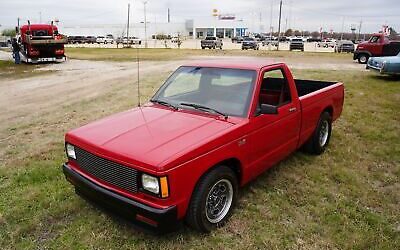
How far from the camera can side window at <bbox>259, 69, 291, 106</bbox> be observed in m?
4.56

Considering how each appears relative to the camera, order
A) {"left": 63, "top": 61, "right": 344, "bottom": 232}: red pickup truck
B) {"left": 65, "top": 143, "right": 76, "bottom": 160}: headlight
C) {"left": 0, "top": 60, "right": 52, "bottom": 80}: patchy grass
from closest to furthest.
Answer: {"left": 63, "top": 61, "right": 344, "bottom": 232}: red pickup truck < {"left": 65, "top": 143, "right": 76, "bottom": 160}: headlight < {"left": 0, "top": 60, "right": 52, "bottom": 80}: patchy grass

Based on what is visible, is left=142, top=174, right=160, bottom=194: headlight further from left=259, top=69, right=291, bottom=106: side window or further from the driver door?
left=259, top=69, right=291, bottom=106: side window

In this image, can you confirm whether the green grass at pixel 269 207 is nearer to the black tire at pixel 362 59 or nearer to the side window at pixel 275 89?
the side window at pixel 275 89

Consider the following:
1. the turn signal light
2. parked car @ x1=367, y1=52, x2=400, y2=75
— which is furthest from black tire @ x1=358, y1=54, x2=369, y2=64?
the turn signal light

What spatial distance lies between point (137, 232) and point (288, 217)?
5.65ft

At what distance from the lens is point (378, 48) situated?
21750mm

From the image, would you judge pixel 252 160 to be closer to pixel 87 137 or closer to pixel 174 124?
pixel 174 124

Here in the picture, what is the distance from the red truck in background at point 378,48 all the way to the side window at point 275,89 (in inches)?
799

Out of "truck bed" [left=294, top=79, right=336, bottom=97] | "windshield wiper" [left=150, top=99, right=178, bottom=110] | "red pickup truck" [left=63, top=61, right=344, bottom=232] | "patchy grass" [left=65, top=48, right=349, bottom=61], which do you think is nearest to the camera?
"red pickup truck" [left=63, top=61, right=344, bottom=232]

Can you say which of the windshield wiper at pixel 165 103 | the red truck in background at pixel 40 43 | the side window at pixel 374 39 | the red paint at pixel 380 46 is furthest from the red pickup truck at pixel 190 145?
the red truck in background at pixel 40 43

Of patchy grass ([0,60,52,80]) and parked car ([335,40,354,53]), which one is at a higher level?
parked car ([335,40,354,53])

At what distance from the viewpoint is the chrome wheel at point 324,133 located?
559cm

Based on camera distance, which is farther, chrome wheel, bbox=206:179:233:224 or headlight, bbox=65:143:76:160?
headlight, bbox=65:143:76:160

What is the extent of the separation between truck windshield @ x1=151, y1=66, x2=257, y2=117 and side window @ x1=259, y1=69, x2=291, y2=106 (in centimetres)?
58
